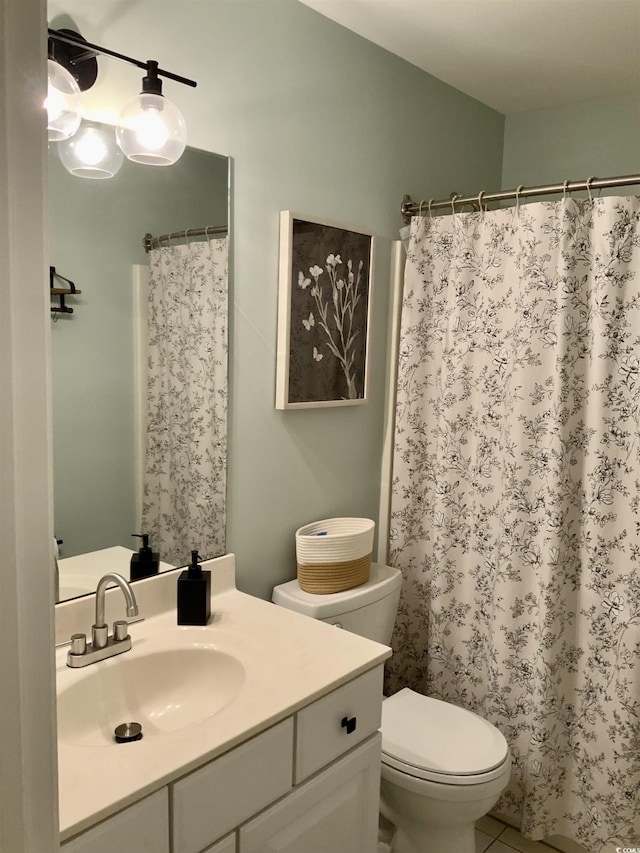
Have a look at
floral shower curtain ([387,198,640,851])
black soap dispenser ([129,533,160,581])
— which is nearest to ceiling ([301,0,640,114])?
floral shower curtain ([387,198,640,851])

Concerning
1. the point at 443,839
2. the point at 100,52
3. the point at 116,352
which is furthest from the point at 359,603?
the point at 100,52

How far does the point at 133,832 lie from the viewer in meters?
1.02

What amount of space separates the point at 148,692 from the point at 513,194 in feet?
5.65

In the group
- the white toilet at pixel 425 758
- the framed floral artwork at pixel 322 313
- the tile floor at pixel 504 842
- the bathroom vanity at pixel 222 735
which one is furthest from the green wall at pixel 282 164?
the tile floor at pixel 504 842

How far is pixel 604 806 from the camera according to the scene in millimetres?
1997

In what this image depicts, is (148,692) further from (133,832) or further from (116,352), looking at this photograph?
(116,352)

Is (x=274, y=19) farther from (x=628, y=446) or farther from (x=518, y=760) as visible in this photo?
(x=518, y=760)

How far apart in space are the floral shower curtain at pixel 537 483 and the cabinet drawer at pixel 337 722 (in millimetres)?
757

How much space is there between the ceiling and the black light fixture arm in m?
0.61

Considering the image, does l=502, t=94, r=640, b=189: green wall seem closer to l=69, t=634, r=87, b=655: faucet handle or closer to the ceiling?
the ceiling

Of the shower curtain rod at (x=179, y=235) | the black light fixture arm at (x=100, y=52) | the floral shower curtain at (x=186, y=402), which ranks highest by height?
the black light fixture arm at (x=100, y=52)

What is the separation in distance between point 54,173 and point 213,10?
0.65m

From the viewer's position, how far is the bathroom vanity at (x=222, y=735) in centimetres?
104

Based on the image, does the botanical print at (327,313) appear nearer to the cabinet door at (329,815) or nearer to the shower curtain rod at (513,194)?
the shower curtain rod at (513,194)
